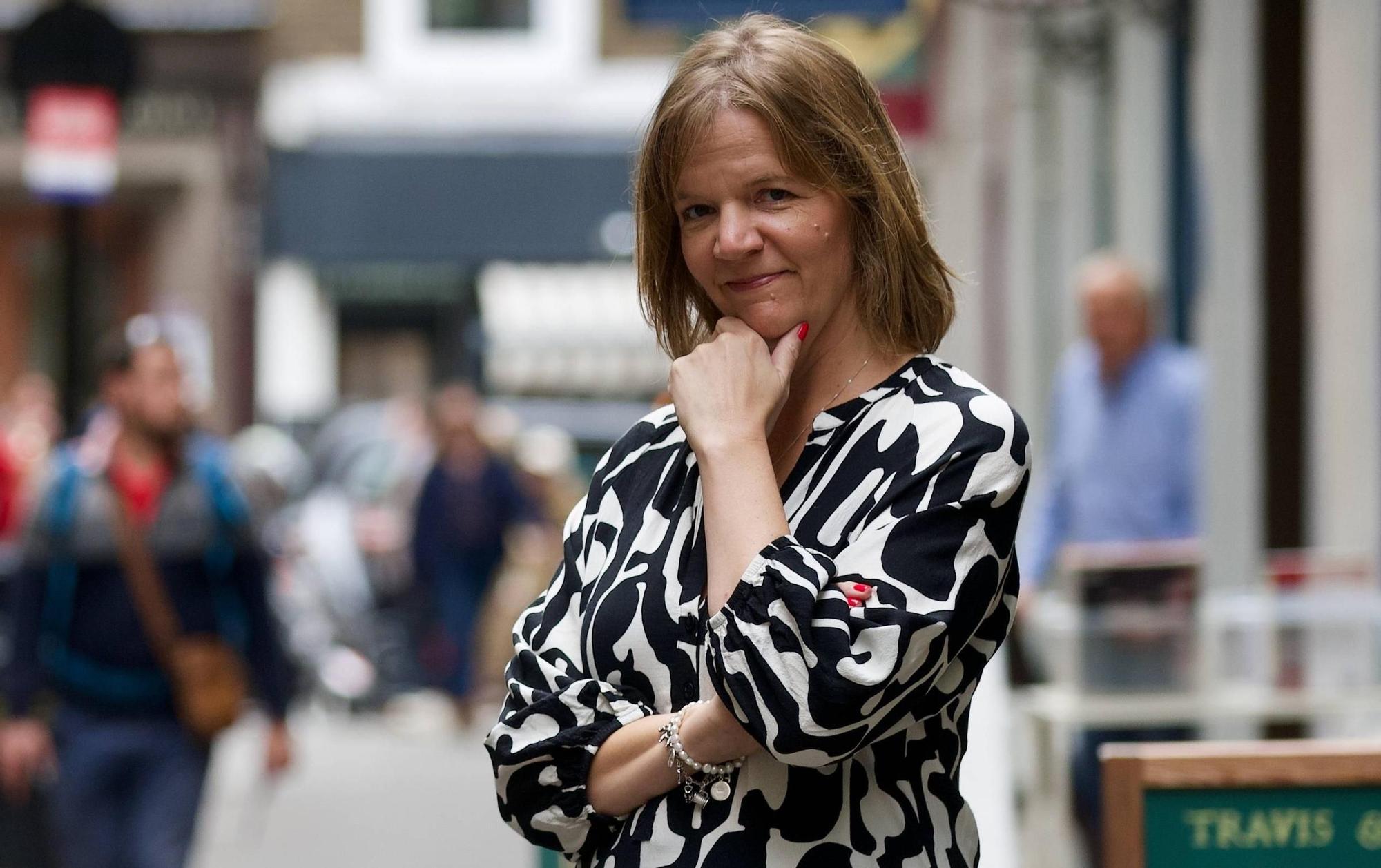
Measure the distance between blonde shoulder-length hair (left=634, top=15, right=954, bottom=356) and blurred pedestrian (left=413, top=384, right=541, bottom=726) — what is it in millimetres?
11319

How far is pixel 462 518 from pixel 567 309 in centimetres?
866

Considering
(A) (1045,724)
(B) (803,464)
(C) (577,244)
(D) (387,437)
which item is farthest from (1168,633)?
(C) (577,244)

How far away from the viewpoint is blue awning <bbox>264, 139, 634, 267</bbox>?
72.3ft

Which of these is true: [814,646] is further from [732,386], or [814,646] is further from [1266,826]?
[1266,826]

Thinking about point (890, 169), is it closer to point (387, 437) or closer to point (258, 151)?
point (387, 437)

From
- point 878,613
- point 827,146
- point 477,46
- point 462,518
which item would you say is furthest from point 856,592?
point 477,46

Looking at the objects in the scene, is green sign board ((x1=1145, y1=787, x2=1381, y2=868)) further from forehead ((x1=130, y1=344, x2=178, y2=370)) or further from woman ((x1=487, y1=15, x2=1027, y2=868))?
forehead ((x1=130, y1=344, x2=178, y2=370))

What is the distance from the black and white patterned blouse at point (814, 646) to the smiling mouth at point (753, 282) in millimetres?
161

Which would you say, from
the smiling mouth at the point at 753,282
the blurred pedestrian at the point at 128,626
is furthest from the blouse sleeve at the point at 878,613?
the blurred pedestrian at the point at 128,626

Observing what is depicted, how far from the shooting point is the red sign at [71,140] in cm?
836

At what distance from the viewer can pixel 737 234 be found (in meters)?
2.38

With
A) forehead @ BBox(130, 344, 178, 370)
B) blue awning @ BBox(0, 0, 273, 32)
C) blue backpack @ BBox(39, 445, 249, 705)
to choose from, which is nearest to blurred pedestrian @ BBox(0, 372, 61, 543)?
forehead @ BBox(130, 344, 178, 370)

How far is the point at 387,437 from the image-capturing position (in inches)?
683

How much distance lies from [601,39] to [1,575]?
1407cm
